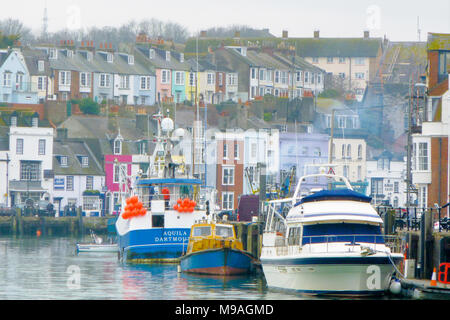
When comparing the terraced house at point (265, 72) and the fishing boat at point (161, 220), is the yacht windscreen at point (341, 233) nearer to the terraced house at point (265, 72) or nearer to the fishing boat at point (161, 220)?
the fishing boat at point (161, 220)

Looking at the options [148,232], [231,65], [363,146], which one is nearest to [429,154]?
[148,232]

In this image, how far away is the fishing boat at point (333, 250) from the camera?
3959 centimetres

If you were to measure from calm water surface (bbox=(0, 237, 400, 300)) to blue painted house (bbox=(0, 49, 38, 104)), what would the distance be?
55.0 metres

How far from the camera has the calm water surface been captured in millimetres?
43781

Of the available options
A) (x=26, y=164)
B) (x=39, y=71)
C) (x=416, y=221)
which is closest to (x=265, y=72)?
(x=39, y=71)

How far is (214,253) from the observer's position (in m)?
51.2

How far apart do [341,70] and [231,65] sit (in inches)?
1167

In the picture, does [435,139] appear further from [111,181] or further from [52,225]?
[111,181]

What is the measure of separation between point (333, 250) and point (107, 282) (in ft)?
43.5

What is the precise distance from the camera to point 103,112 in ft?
398

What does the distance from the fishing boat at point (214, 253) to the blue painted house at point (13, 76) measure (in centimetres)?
6973

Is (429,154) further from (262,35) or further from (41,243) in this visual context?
(262,35)

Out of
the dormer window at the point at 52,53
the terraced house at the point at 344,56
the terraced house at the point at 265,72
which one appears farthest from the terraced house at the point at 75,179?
the terraced house at the point at 344,56

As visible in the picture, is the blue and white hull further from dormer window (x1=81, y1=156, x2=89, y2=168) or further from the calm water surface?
dormer window (x1=81, y1=156, x2=89, y2=168)
